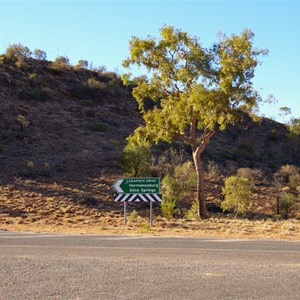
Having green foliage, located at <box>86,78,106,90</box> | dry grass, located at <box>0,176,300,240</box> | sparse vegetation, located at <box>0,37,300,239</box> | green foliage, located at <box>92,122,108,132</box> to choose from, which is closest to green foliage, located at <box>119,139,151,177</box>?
sparse vegetation, located at <box>0,37,300,239</box>

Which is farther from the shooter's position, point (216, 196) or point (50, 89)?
point (50, 89)

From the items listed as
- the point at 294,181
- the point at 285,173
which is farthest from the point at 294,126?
the point at 294,181

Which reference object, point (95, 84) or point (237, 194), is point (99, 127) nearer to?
point (95, 84)

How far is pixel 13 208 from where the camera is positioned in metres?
27.8

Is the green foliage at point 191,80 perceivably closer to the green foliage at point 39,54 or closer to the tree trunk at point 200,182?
the tree trunk at point 200,182

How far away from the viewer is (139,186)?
64.5 ft

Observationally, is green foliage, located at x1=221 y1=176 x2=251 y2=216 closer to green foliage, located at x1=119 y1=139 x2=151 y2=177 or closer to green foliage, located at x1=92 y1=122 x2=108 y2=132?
green foliage, located at x1=119 y1=139 x2=151 y2=177

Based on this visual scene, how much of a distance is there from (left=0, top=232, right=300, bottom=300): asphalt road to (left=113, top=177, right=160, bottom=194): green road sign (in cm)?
646

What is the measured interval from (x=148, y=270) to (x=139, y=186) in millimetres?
10944

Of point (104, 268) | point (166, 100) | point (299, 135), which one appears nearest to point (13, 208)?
point (166, 100)

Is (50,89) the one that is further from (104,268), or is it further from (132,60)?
(104,268)

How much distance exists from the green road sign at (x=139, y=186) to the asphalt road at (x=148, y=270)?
255 inches

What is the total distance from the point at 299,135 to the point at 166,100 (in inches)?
1789

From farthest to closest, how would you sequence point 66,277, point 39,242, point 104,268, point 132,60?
point 132,60 < point 39,242 < point 104,268 < point 66,277
